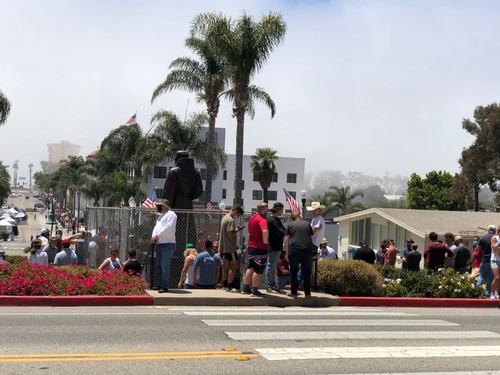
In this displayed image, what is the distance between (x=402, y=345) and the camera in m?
9.30

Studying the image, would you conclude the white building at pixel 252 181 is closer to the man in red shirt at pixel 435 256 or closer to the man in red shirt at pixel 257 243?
the man in red shirt at pixel 435 256

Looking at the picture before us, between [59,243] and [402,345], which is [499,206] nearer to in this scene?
[59,243]

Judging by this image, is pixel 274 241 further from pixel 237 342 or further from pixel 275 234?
pixel 237 342

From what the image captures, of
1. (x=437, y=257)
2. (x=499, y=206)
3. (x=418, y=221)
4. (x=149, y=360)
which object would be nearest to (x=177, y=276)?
(x=437, y=257)

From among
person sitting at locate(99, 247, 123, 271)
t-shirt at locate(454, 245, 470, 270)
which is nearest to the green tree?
t-shirt at locate(454, 245, 470, 270)

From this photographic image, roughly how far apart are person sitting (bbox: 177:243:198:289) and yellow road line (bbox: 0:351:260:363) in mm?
6637

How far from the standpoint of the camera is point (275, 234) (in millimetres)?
13773

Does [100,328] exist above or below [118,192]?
below

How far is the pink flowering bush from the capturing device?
12.3 metres

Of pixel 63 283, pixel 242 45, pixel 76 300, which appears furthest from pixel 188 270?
pixel 242 45

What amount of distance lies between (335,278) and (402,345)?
16.7 feet

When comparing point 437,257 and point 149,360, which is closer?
point 149,360

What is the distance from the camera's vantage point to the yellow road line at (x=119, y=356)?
7.68m

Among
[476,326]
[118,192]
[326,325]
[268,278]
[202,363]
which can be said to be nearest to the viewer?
[202,363]
